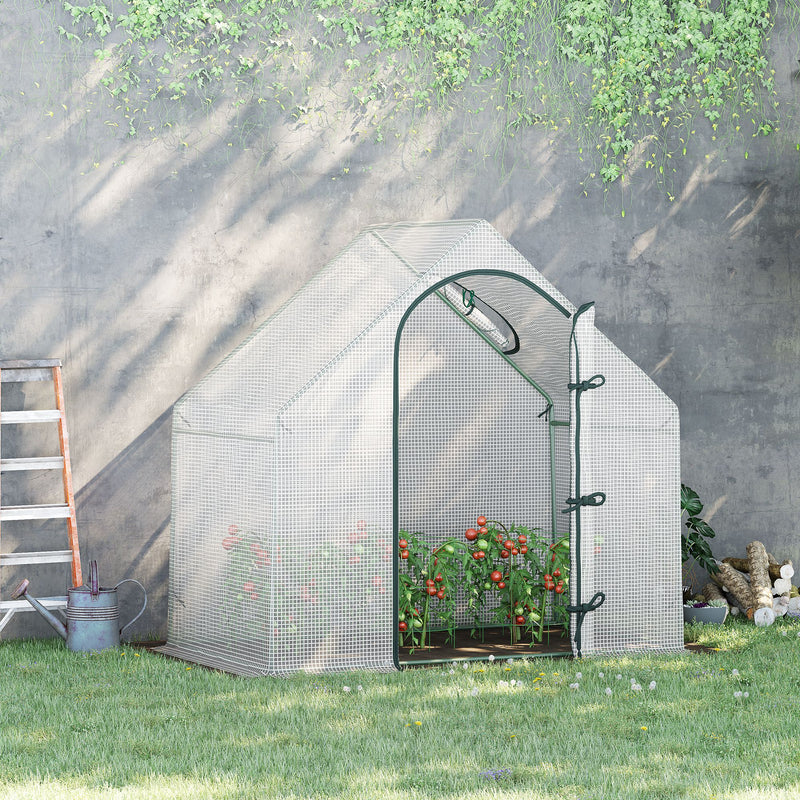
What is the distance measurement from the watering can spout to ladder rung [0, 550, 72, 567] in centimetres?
11

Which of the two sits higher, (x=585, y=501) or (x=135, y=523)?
(x=585, y=501)

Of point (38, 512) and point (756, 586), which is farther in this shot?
point (756, 586)

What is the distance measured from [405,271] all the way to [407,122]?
5.16 feet

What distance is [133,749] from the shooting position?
3730 mm

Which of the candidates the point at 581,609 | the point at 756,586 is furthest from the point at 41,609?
the point at 756,586

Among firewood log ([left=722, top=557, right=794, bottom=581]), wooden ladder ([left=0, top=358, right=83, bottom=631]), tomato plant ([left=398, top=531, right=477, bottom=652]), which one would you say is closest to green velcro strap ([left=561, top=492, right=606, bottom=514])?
tomato plant ([left=398, top=531, right=477, bottom=652])

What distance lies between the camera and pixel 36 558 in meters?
5.41

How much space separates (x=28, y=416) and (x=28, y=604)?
2.90ft

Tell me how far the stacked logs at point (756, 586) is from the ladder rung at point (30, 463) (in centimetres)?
348

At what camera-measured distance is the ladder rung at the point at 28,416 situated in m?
5.41

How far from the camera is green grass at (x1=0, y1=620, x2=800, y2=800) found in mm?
3387

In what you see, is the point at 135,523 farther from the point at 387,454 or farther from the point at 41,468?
the point at 387,454

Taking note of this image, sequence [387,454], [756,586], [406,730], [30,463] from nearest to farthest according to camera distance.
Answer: [406,730] < [387,454] < [30,463] < [756,586]

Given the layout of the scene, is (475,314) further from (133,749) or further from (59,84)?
(133,749)
